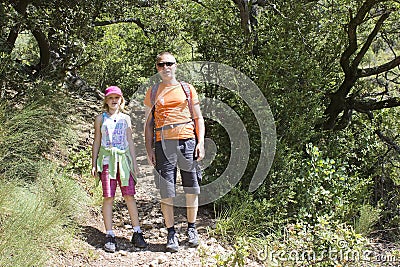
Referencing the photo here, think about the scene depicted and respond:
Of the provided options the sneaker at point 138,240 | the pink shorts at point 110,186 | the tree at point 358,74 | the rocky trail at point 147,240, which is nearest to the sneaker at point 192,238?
the rocky trail at point 147,240

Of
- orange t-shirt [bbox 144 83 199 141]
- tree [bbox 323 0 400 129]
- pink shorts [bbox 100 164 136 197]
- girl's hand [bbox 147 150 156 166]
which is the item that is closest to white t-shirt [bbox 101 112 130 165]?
pink shorts [bbox 100 164 136 197]

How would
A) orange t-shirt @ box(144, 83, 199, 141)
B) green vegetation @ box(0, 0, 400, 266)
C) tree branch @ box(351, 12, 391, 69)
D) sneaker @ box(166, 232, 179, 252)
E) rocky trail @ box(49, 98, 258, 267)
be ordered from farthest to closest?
1. tree branch @ box(351, 12, 391, 69)
2. green vegetation @ box(0, 0, 400, 266)
3. sneaker @ box(166, 232, 179, 252)
4. orange t-shirt @ box(144, 83, 199, 141)
5. rocky trail @ box(49, 98, 258, 267)

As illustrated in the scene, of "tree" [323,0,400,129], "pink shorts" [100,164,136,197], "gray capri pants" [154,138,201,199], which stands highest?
"tree" [323,0,400,129]

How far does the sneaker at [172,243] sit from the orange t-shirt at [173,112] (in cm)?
94

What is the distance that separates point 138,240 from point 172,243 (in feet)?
1.14

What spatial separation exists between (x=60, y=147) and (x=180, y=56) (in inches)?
110

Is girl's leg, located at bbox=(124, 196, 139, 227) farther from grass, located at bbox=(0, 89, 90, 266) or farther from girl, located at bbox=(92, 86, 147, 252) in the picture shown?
grass, located at bbox=(0, 89, 90, 266)

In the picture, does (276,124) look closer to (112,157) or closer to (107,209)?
(112,157)

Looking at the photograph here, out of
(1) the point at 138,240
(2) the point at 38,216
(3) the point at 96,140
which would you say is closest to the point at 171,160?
(3) the point at 96,140

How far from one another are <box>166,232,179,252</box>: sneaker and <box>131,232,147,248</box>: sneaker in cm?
25

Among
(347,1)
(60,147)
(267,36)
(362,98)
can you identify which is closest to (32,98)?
(60,147)

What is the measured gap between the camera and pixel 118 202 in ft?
18.6

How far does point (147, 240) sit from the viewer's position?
15.8 ft

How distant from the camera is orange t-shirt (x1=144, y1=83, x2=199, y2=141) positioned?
14.2ft
